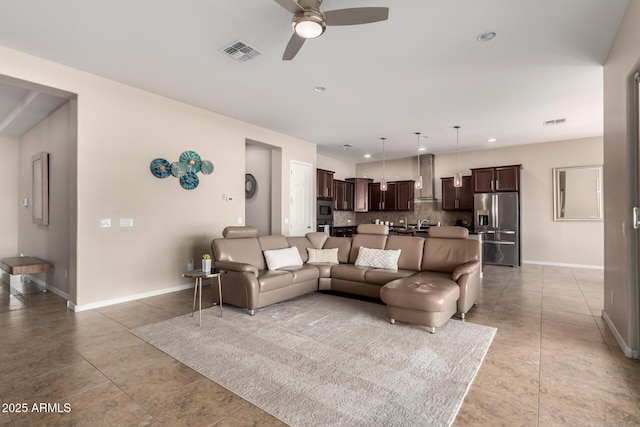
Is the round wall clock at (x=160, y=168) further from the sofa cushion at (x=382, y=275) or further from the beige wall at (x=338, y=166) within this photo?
the beige wall at (x=338, y=166)

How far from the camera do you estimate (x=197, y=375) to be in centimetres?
240

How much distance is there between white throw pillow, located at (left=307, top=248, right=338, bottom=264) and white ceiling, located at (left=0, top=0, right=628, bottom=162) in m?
2.37

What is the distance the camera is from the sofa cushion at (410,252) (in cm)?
466

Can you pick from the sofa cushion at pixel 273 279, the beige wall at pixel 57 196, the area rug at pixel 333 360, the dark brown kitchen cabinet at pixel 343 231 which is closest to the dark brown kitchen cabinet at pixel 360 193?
the dark brown kitchen cabinet at pixel 343 231

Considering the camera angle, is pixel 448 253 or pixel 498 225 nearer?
pixel 448 253

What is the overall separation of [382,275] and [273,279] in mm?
1477

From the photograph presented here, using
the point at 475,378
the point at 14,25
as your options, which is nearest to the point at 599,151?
the point at 475,378

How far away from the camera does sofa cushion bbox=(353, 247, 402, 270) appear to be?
15.2 feet

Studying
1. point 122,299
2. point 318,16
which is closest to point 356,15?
point 318,16

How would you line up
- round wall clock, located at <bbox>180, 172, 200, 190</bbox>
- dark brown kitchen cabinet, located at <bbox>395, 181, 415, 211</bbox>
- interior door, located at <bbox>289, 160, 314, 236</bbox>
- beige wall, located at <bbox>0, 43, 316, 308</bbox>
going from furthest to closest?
1. dark brown kitchen cabinet, located at <bbox>395, 181, 415, 211</bbox>
2. interior door, located at <bbox>289, 160, 314, 236</bbox>
3. round wall clock, located at <bbox>180, 172, 200, 190</bbox>
4. beige wall, located at <bbox>0, 43, 316, 308</bbox>

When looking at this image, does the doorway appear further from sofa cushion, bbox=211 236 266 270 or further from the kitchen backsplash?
the kitchen backsplash

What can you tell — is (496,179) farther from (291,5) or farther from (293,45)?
(291,5)

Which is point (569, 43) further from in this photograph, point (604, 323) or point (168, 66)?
point (168, 66)

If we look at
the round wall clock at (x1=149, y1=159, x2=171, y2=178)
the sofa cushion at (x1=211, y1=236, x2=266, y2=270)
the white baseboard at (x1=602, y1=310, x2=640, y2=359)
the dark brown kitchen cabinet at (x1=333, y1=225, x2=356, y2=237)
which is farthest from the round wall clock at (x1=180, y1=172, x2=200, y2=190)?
the white baseboard at (x1=602, y1=310, x2=640, y2=359)
